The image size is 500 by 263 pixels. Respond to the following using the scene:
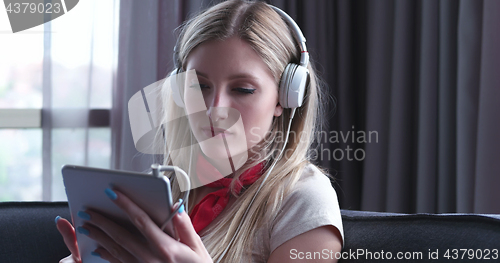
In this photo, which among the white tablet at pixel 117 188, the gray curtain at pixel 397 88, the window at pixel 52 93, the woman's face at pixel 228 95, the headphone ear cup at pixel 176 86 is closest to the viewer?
the white tablet at pixel 117 188

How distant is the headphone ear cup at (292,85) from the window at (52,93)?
1085 mm

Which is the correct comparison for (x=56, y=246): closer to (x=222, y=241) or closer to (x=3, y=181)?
(x=222, y=241)

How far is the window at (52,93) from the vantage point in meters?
1.72

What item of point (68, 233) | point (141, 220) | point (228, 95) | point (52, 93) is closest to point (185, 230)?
point (141, 220)

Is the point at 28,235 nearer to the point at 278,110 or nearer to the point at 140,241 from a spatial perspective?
the point at 140,241

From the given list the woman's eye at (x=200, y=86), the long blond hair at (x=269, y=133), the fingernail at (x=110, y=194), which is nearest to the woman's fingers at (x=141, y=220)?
the fingernail at (x=110, y=194)

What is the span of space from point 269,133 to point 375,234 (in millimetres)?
345

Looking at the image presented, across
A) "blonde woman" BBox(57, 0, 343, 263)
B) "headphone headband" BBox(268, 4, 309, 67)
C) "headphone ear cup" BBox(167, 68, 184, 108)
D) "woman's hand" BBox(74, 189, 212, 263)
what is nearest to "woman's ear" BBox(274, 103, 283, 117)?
"blonde woman" BBox(57, 0, 343, 263)

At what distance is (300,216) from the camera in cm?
80

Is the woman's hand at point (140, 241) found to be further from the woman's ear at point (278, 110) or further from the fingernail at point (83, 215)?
the woman's ear at point (278, 110)

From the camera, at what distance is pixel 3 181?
176 cm

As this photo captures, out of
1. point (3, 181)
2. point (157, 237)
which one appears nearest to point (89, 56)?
point (3, 181)

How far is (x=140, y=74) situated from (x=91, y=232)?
123 centimetres

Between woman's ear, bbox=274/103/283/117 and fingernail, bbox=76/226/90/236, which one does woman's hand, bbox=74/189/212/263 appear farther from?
woman's ear, bbox=274/103/283/117
